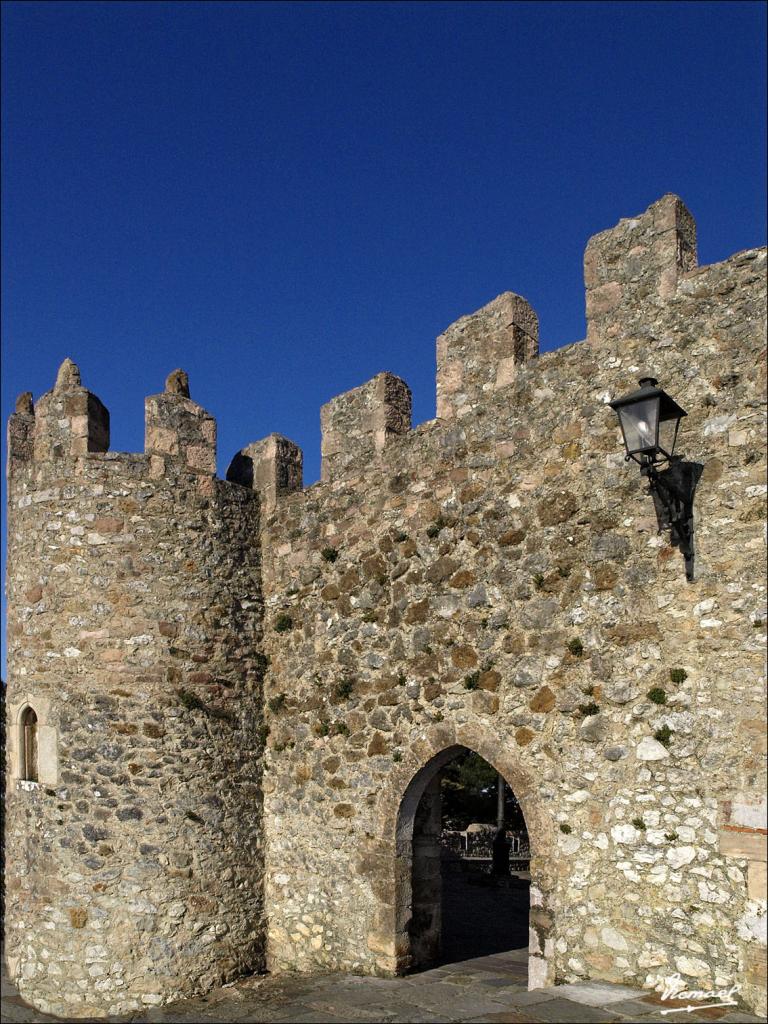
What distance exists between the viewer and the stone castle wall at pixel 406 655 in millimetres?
6184

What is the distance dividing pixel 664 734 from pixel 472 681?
1.66m

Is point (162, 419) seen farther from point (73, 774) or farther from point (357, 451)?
point (73, 774)

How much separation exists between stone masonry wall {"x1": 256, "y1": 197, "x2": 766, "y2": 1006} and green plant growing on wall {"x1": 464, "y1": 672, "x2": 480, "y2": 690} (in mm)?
15

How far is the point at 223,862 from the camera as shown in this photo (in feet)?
29.1

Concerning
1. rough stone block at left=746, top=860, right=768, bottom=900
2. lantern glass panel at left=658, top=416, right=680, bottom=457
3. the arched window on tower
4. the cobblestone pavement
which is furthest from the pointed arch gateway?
the arched window on tower

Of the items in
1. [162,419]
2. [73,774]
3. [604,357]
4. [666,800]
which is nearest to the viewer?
[666,800]

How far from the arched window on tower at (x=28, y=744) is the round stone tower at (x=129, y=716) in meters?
0.02

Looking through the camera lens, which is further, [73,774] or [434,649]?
[73,774]

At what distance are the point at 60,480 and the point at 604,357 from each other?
5144mm

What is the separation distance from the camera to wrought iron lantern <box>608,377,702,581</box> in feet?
19.8

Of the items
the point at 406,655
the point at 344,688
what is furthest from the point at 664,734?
the point at 344,688

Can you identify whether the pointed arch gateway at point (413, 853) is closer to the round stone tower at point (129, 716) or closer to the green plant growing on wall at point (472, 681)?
the green plant growing on wall at point (472, 681)

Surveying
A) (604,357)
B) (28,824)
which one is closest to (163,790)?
(28,824)

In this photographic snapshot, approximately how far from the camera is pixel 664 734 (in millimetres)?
6254
